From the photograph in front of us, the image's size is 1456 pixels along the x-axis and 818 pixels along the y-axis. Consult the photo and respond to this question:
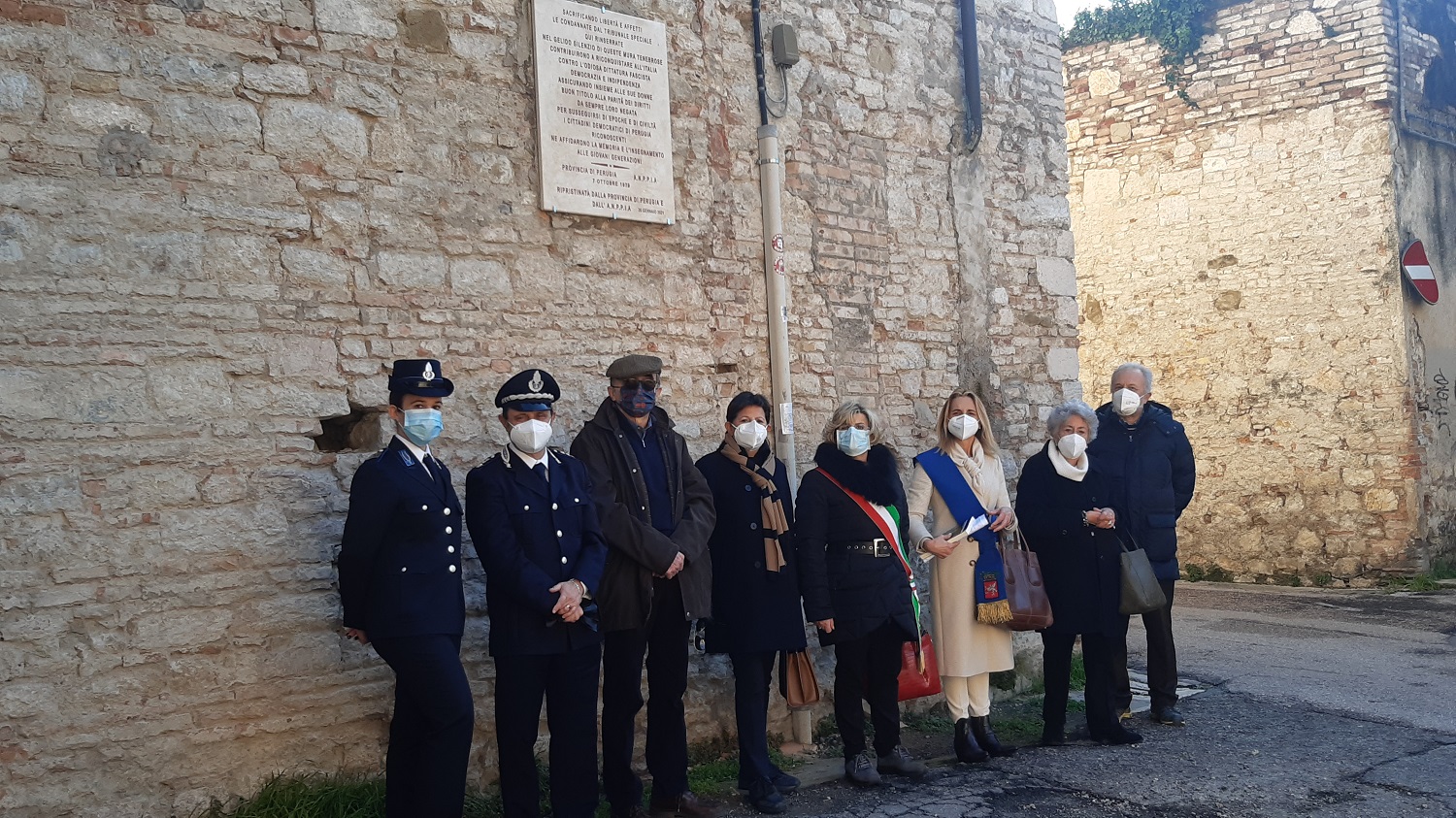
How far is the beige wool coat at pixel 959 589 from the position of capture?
575 centimetres

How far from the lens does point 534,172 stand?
18.7 feet

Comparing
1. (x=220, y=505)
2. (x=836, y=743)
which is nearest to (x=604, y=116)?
(x=220, y=505)

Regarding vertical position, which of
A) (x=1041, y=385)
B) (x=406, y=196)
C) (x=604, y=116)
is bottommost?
(x=1041, y=385)

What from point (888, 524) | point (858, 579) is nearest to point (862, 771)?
point (858, 579)

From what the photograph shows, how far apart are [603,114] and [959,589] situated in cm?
286

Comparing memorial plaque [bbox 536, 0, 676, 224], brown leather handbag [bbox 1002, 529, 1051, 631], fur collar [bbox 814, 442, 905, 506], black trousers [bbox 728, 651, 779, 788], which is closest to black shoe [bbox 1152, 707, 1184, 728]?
brown leather handbag [bbox 1002, 529, 1051, 631]

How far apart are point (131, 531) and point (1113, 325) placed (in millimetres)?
10606

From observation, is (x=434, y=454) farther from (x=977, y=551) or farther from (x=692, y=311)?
(x=977, y=551)

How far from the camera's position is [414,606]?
4.33 meters

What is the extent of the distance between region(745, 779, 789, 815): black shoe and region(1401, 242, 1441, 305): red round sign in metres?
8.96

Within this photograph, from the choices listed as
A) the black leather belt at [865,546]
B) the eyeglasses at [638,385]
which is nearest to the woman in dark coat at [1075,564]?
the black leather belt at [865,546]

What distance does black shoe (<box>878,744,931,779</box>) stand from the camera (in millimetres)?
5496

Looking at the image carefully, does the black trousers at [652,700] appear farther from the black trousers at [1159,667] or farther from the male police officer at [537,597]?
the black trousers at [1159,667]

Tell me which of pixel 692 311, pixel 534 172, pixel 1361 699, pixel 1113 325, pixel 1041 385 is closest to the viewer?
pixel 534 172
